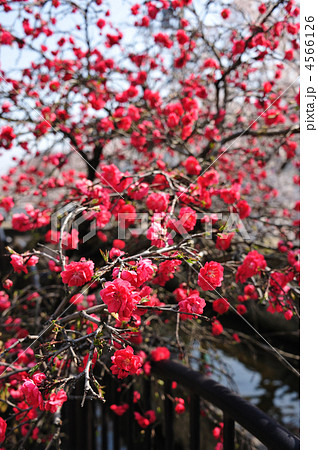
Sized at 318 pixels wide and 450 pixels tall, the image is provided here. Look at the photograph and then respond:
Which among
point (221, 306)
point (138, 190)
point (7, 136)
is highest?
point (7, 136)

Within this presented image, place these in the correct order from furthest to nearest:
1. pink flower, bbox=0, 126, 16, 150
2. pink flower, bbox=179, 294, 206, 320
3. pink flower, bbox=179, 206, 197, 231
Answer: pink flower, bbox=0, 126, 16, 150, pink flower, bbox=179, 206, 197, 231, pink flower, bbox=179, 294, 206, 320

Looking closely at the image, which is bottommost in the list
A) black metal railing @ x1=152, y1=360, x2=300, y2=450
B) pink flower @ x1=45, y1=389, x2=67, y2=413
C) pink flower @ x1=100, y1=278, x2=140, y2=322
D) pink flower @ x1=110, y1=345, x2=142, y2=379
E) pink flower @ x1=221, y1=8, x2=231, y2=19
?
black metal railing @ x1=152, y1=360, x2=300, y2=450

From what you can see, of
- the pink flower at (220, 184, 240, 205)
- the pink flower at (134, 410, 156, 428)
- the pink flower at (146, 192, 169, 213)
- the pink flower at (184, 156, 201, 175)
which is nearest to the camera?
the pink flower at (146, 192, 169, 213)

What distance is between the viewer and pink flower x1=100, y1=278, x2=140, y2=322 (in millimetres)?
980

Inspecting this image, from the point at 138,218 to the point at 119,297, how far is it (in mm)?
939

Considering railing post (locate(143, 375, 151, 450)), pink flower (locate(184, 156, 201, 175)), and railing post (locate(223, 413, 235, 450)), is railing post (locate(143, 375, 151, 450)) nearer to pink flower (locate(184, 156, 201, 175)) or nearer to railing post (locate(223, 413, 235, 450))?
railing post (locate(223, 413, 235, 450))

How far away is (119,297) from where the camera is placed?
0.99 m

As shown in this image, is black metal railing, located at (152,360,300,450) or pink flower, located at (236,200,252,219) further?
pink flower, located at (236,200,252,219)

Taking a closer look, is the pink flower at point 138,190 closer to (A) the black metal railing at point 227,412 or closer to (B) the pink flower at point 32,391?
(A) the black metal railing at point 227,412

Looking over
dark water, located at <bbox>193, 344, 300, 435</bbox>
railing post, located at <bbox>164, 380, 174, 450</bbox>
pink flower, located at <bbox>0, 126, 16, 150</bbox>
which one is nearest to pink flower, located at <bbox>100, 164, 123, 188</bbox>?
railing post, located at <bbox>164, 380, 174, 450</bbox>

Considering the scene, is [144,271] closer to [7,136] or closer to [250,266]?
[250,266]

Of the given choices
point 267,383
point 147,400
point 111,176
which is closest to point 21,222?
point 111,176

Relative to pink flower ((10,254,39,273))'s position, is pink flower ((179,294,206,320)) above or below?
below
